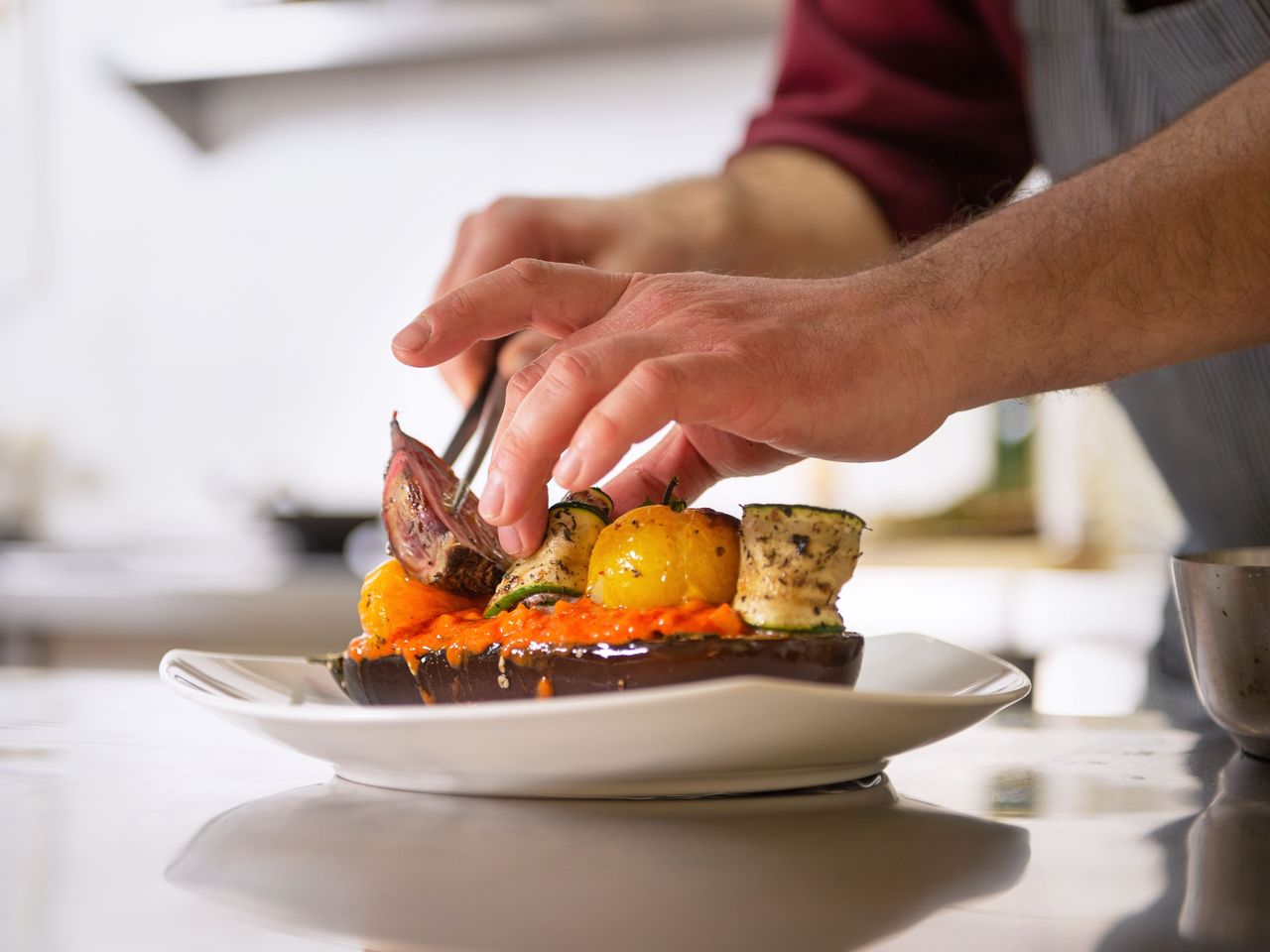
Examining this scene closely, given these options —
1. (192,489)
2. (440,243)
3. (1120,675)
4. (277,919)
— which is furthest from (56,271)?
(277,919)

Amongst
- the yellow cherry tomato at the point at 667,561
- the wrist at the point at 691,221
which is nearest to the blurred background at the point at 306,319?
the wrist at the point at 691,221

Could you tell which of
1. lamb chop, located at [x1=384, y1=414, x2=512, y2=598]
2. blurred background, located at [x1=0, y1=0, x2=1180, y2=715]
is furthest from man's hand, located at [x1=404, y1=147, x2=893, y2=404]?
blurred background, located at [x1=0, y1=0, x2=1180, y2=715]

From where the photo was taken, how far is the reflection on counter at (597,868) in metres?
0.50

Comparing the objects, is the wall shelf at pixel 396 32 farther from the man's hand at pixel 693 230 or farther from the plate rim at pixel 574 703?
the plate rim at pixel 574 703

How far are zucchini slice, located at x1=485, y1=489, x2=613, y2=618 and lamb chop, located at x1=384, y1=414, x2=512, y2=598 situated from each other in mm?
34

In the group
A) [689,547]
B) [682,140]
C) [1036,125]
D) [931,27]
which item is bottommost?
[689,547]

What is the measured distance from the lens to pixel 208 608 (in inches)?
105

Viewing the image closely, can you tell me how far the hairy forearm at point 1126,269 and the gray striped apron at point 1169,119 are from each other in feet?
1.46

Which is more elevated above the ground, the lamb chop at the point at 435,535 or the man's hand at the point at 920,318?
the man's hand at the point at 920,318

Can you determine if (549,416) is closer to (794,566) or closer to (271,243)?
(794,566)

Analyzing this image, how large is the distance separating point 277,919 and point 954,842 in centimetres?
33

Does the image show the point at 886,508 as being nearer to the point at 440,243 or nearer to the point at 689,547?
the point at 440,243

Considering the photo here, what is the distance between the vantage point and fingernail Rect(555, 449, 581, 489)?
68 centimetres

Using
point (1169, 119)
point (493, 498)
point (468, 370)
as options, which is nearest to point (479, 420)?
point (468, 370)
